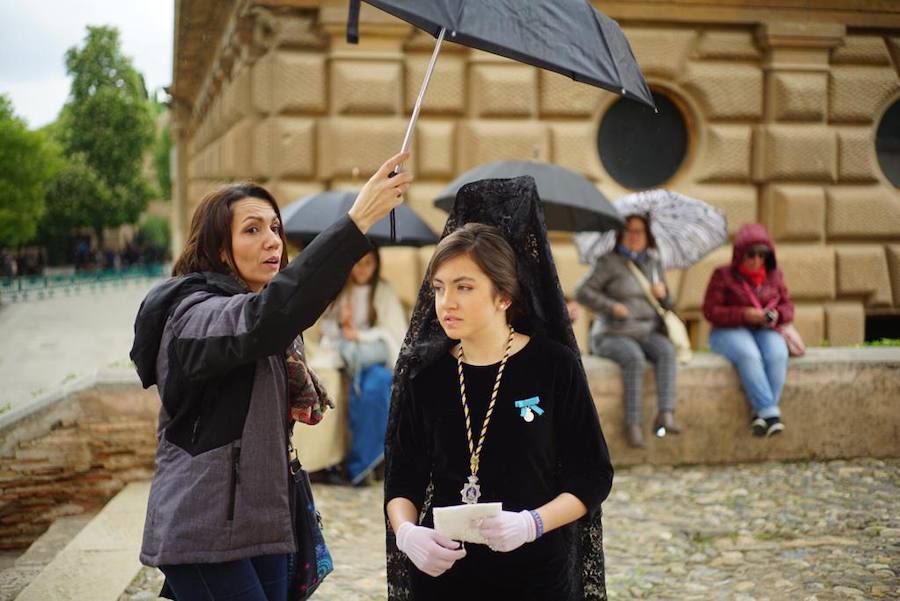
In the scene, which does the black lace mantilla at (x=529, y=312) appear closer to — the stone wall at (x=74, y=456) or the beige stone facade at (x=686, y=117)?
the stone wall at (x=74, y=456)

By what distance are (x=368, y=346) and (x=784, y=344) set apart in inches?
122

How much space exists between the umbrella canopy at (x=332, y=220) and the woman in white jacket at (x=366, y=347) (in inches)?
9.5

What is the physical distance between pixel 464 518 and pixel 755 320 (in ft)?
17.1

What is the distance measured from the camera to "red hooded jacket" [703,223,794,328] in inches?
278

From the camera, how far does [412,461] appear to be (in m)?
2.62

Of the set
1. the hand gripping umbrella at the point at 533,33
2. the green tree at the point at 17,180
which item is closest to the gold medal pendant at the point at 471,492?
the hand gripping umbrella at the point at 533,33

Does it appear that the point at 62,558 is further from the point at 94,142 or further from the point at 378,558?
the point at 94,142

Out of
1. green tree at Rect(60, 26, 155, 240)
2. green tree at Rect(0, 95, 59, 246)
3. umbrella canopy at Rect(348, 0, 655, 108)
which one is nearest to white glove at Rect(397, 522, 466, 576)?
umbrella canopy at Rect(348, 0, 655, 108)

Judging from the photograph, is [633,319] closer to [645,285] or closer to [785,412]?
[645,285]

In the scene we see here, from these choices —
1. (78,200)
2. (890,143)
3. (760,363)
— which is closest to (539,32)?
(760,363)

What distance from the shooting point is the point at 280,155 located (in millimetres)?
9234

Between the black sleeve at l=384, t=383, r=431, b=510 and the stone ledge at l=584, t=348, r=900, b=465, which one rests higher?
the black sleeve at l=384, t=383, r=431, b=510

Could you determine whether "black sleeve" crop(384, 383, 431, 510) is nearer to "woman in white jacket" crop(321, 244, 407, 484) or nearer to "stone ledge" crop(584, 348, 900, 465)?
"woman in white jacket" crop(321, 244, 407, 484)

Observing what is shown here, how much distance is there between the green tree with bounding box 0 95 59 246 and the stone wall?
7.31m
